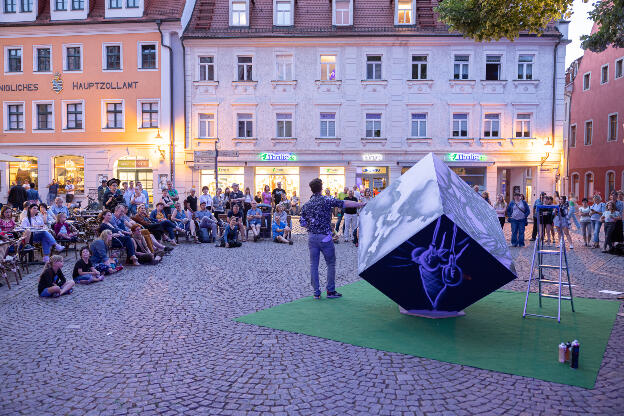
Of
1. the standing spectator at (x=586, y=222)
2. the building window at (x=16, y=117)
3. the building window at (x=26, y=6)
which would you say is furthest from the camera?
the building window at (x=16, y=117)

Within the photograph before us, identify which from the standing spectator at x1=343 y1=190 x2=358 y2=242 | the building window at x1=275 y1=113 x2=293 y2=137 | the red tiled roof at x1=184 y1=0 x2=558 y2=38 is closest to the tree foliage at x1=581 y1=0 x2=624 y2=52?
the standing spectator at x1=343 y1=190 x2=358 y2=242

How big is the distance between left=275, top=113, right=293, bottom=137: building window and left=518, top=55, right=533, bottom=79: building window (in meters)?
12.5

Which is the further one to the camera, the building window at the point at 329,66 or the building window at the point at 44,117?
the building window at the point at 44,117

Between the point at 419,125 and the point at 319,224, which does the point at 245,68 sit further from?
the point at 319,224

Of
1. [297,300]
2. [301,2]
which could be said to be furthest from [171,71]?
[297,300]

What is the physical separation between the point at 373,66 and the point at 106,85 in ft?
47.5

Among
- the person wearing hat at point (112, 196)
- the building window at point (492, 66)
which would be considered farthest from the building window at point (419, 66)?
the person wearing hat at point (112, 196)

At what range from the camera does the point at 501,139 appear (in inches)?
1098

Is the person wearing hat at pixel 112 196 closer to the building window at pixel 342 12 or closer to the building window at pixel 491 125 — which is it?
the building window at pixel 342 12

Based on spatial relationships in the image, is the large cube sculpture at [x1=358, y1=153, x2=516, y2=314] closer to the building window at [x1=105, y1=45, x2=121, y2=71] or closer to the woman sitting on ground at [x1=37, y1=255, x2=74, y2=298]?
the woman sitting on ground at [x1=37, y1=255, x2=74, y2=298]

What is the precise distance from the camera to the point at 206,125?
93.8 ft

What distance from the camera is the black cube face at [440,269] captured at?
665cm

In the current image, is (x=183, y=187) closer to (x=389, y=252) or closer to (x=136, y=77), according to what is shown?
(x=136, y=77)

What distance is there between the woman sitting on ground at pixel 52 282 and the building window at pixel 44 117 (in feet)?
74.5
